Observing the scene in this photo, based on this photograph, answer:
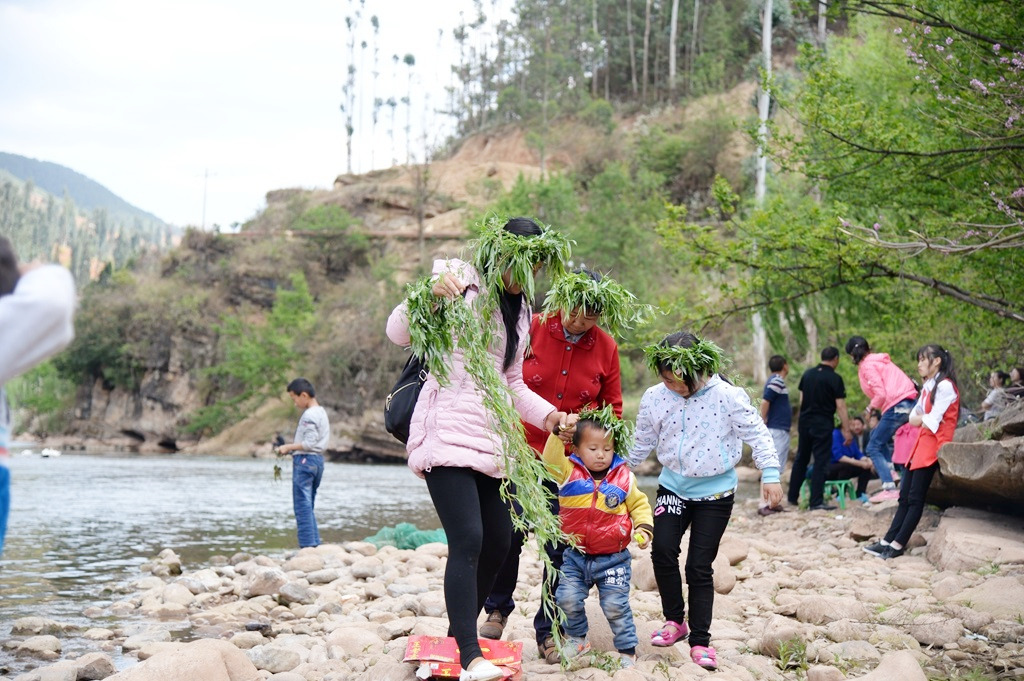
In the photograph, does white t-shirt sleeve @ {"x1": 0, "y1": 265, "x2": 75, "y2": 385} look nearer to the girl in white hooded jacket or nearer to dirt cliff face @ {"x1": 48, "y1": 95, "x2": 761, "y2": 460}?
the girl in white hooded jacket

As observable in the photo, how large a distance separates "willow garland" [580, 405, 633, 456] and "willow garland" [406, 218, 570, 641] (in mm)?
655

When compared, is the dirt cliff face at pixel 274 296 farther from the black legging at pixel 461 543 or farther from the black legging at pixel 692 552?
the black legging at pixel 461 543

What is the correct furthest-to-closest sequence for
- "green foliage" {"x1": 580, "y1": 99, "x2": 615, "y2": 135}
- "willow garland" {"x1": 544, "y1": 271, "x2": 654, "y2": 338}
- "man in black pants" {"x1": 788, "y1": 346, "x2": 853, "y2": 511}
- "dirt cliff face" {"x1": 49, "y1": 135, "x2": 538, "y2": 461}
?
"green foliage" {"x1": 580, "y1": 99, "x2": 615, "y2": 135} → "dirt cliff face" {"x1": 49, "y1": 135, "x2": 538, "y2": 461} → "man in black pants" {"x1": 788, "y1": 346, "x2": 853, "y2": 511} → "willow garland" {"x1": 544, "y1": 271, "x2": 654, "y2": 338}

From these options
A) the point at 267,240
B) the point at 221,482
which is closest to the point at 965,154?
the point at 221,482

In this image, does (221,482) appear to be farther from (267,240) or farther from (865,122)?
(267,240)

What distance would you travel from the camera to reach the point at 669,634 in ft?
17.4

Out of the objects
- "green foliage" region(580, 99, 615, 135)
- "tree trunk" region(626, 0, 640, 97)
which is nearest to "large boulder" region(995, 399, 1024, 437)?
"green foliage" region(580, 99, 615, 135)

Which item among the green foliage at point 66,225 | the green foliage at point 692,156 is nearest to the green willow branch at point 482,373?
the green foliage at point 692,156

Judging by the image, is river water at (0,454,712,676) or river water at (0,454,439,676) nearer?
river water at (0,454,712,676)

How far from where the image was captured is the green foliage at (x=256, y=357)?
47.4 meters

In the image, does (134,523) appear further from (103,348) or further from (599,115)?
(599,115)

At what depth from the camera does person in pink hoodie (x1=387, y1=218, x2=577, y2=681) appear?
4254mm

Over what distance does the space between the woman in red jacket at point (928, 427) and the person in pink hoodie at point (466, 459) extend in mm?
5463

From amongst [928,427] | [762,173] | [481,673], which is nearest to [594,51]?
[762,173]
